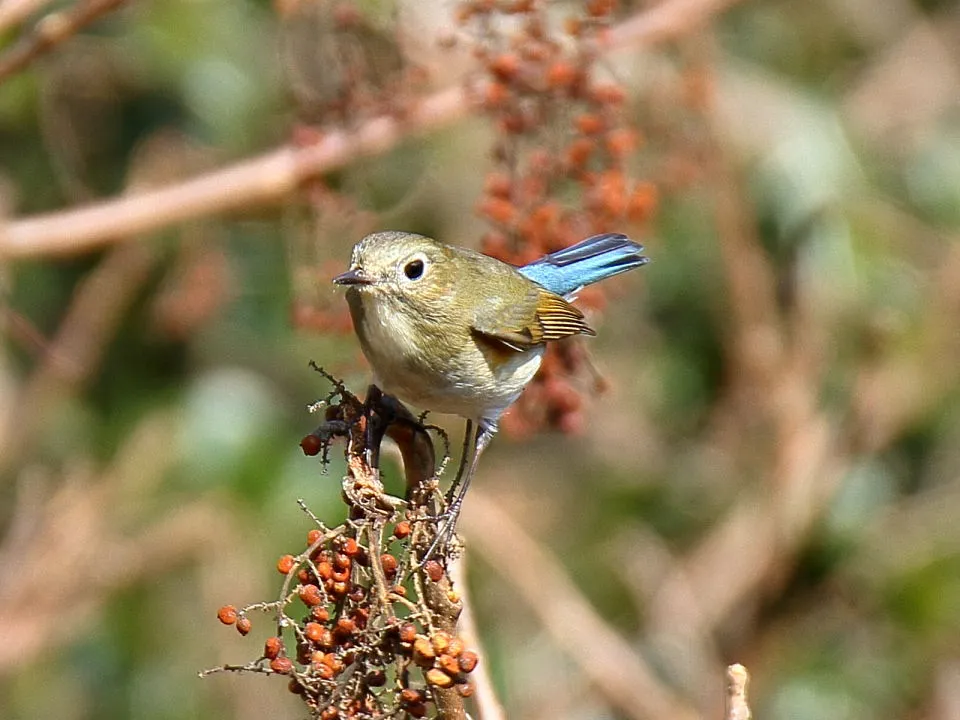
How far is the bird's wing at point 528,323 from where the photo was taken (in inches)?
131

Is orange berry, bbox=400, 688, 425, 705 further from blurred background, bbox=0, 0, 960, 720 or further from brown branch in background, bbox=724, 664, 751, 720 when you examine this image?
blurred background, bbox=0, 0, 960, 720

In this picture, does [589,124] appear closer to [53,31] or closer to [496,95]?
[496,95]

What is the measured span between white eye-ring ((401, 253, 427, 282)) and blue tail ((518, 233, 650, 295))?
547 mm

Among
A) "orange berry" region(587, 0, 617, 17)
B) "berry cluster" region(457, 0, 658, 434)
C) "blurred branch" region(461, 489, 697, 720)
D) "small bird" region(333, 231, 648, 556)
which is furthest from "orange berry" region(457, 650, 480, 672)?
"blurred branch" region(461, 489, 697, 720)

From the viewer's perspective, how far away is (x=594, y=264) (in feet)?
12.5

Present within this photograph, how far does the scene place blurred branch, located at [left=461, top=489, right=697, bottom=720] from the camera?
4445 mm

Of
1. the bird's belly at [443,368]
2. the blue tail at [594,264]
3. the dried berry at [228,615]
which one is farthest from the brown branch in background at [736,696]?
the blue tail at [594,264]

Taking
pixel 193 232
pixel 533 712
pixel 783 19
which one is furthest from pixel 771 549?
pixel 783 19

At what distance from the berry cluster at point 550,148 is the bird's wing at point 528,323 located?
9 centimetres

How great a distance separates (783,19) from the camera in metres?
7.21

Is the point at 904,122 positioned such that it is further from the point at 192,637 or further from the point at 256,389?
the point at 192,637

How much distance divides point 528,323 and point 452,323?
199 mm

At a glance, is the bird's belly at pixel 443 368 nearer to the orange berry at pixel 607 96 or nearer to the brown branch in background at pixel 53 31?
the orange berry at pixel 607 96

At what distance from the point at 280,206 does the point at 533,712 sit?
6.60ft
